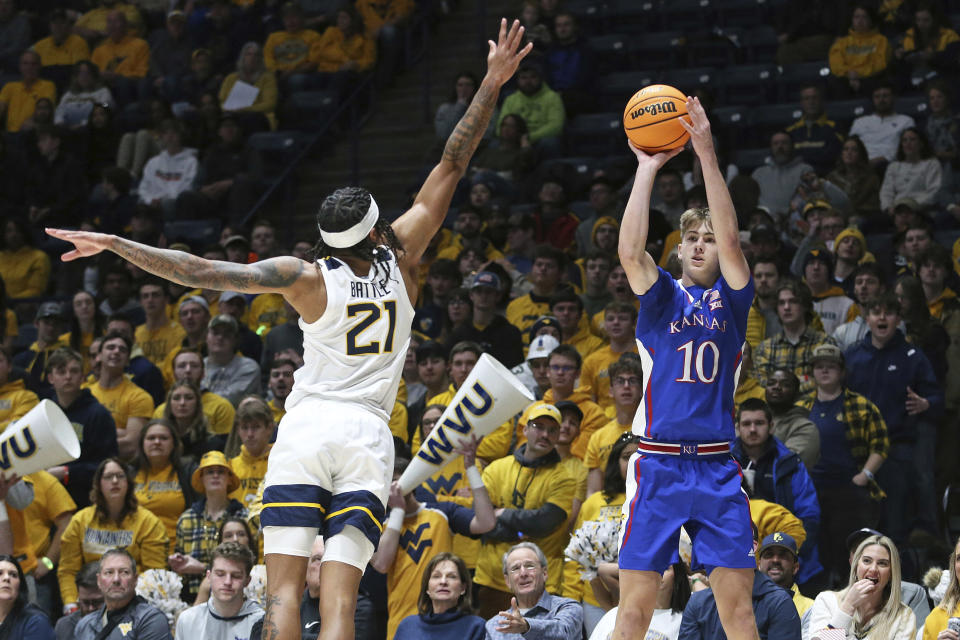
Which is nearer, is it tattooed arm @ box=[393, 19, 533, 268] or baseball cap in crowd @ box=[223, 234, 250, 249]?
tattooed arm @ box=[393, 19, 533, 268]

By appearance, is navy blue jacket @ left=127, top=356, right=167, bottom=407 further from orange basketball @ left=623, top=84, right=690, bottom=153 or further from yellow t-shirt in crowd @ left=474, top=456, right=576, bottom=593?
orange basketball @ left=623, top=84, right=690, bottom=153

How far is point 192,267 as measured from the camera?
5.39 metres

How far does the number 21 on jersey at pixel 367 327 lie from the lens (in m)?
5.76

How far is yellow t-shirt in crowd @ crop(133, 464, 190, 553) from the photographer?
1019cm

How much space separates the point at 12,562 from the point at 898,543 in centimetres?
599

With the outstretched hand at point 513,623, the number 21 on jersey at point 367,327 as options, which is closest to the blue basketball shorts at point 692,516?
the number 21 on jersey at point 367,327

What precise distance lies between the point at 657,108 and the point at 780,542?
3.08m

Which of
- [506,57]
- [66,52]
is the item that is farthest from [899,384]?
[66,52]

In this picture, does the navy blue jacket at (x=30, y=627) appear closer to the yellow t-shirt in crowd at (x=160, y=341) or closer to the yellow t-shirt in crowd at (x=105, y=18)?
the yellow t-shirt in crowd at (x=160, y=341)

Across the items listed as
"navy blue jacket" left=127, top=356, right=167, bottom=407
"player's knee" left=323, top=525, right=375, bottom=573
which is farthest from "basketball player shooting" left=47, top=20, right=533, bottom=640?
"navy blue jacket" left=127, top=356, right=167, bottom=407

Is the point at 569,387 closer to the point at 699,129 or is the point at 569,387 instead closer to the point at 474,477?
the point at 474,477

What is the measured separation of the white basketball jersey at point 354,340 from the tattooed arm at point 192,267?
0.22 metres

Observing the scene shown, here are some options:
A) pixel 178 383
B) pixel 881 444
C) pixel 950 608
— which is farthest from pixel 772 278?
pixel 178 383

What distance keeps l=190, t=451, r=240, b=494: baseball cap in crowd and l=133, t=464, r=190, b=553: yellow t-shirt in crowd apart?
0.31 meters
